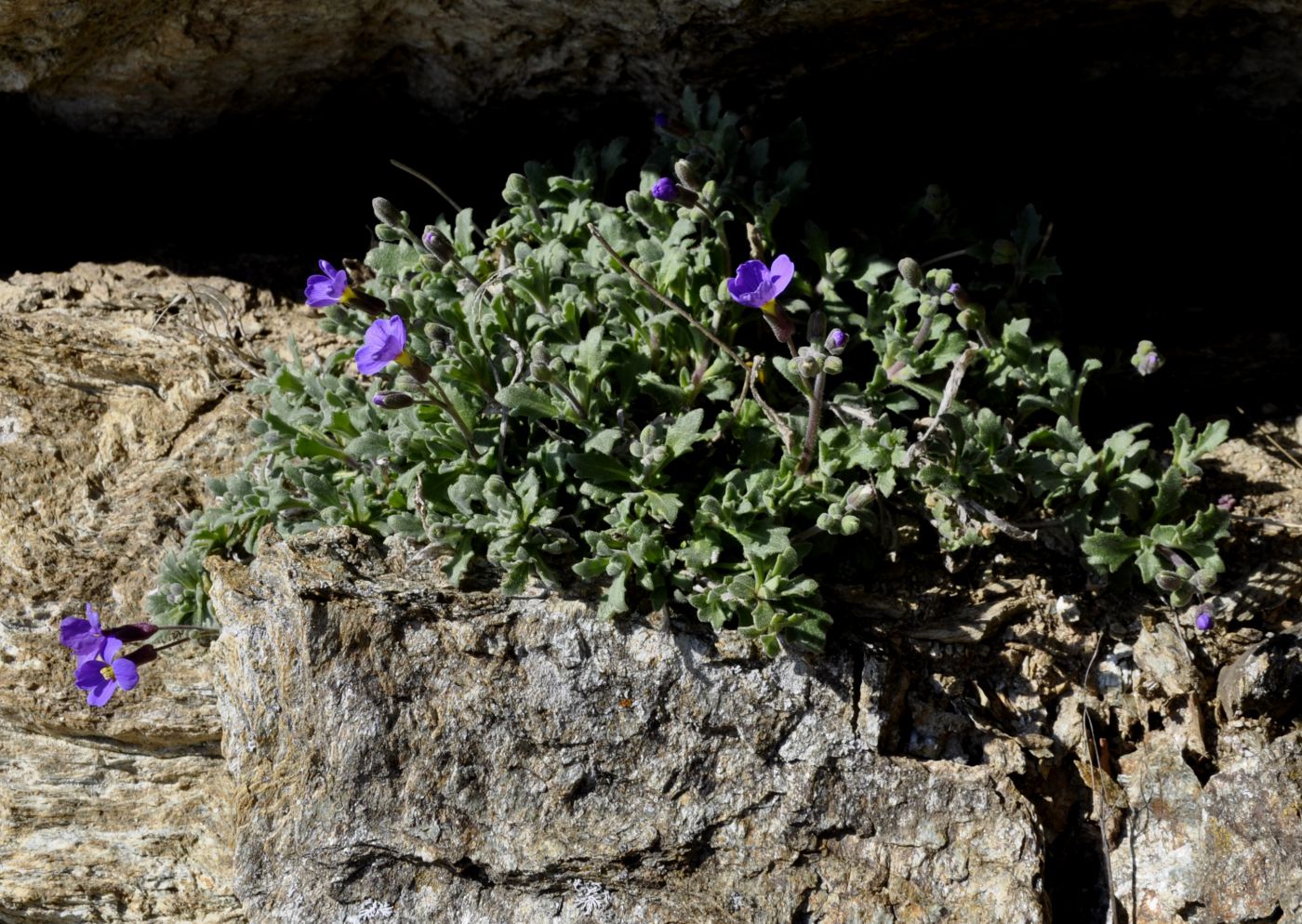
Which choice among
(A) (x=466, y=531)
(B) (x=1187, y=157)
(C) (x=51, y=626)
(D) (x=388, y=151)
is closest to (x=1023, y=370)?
(B) (x=1187, y=157)

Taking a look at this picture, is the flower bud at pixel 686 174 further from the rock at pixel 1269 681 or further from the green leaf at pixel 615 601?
the rock at pixel 1269 681

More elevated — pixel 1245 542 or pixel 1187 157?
pixel 1187 157

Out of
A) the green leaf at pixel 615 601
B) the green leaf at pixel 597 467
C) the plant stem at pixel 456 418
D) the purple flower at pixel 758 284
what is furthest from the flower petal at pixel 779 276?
the plant stem at pixel 456 418

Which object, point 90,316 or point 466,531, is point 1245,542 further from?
point 90,316

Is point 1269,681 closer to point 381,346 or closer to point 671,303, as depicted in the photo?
point 671,303

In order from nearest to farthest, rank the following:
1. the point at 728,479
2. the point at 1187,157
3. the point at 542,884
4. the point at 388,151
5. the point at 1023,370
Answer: the point at 542,884 < the point at 728,479 < the point at 1023,370 < the point at 1187,157 < the point at 388,151

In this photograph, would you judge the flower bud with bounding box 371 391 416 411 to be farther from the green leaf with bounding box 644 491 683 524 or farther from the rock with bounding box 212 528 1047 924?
the green leaf with bounding box 644 491 683 524

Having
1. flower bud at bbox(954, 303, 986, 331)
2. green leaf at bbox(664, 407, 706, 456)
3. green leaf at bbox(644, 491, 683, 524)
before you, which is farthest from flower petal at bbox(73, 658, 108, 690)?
flower bud at bbox(954, 303, 986, 331)
